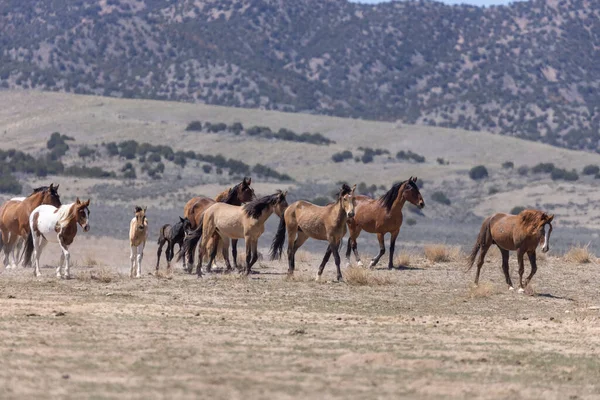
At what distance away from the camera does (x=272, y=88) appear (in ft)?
338

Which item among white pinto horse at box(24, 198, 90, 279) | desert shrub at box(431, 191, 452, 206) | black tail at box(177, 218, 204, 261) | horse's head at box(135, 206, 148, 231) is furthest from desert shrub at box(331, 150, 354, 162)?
horse's head at box(135, 206, 148, 231)

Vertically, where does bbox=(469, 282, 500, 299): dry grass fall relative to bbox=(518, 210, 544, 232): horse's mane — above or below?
below

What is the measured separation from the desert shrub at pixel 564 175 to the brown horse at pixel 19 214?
40.7 m

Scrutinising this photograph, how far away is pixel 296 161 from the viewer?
66.9m

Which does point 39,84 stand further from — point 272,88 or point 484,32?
point 484,32

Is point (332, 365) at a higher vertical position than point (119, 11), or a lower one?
lower

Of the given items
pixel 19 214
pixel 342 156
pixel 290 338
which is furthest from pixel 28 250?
pixel 342 156

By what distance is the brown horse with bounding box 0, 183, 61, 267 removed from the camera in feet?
77.6

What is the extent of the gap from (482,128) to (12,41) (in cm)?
4179

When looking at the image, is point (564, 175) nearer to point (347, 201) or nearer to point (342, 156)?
point (342, 156)

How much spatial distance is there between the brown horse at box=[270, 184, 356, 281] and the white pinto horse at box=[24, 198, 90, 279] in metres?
3.56

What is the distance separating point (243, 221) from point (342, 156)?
4595 centimetres

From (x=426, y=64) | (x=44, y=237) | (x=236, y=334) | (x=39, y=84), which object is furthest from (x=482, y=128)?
(x=236, y=334)

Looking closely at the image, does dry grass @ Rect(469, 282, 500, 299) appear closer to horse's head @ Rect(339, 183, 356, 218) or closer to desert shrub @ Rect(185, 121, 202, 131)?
horse's head @ Rect(339, 183, 356, 218)
